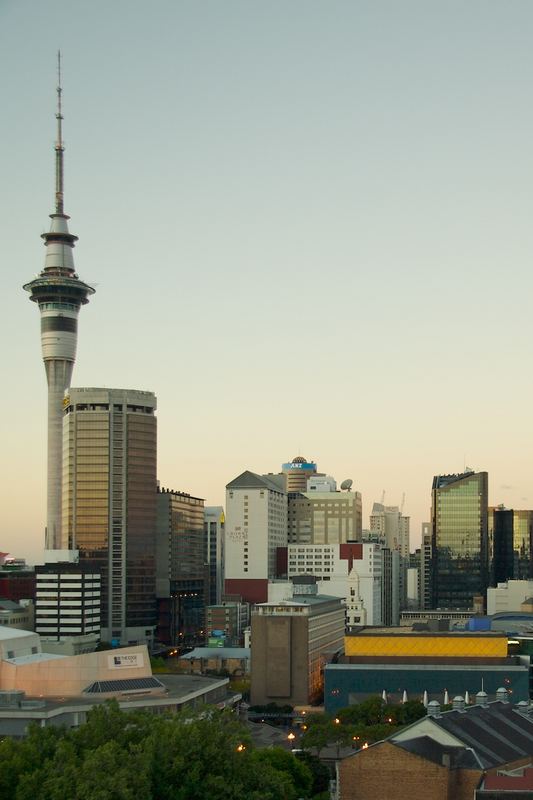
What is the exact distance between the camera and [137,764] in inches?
2808

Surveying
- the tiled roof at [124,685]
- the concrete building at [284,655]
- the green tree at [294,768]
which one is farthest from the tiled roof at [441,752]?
the concrete building at [284,655]

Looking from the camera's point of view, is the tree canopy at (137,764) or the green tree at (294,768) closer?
the tree canopy at (137,764)

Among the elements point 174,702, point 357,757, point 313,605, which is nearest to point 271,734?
point 174,702

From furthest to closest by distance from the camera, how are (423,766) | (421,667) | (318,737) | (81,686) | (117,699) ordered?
(421,667), (81,686), (117,699), (318,737), (423,766)

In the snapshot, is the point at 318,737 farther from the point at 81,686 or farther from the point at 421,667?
the point at 421,667

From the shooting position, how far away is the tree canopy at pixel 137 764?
229 feet

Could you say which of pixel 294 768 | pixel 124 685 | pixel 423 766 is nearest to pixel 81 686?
pixel 124 685

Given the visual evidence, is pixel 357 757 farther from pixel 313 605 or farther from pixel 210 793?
pixel 313 605

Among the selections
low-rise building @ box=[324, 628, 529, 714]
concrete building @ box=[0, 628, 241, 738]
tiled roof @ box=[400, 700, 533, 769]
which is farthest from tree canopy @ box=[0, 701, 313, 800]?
low-rise building @ box=[324, 628, 529, 714]

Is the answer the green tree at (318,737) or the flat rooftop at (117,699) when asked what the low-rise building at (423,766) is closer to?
the green tree at (318,737)

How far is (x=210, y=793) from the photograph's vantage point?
7231 centimetres

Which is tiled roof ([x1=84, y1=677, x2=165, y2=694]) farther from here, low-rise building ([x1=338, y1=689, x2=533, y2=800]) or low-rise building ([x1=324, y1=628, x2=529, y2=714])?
low-rise building ([x1=338, y1=689, x2=533, y2=800])

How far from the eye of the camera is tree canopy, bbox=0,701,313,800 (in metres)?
69.8

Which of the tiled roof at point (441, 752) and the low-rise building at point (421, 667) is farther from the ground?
the tiled roof at point (441, 752)
